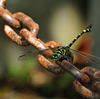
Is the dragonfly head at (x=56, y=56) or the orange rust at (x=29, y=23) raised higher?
the orange rust at (x=29, y=23)

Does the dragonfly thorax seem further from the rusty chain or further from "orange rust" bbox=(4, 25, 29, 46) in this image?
"orange rust" bbox=(4, 25, 29, 46)

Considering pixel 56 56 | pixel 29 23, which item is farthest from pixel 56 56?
pixel 29 23

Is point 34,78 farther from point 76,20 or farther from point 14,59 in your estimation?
point 76,20

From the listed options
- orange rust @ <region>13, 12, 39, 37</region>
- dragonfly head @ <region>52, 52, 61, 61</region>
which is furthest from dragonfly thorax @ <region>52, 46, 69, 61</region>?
orange rust @ <region>13, 12, 39, 37</region>

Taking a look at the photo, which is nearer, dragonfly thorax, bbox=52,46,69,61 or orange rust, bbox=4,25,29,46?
dragonfly thorax, bbox=52,46,69,61

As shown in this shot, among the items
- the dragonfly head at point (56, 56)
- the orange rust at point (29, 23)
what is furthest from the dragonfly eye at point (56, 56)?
the orange rust at point (29, 23)

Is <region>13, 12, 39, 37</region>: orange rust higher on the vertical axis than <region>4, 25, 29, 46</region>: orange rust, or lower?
higher

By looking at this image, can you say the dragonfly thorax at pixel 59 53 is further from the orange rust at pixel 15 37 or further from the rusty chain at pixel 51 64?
the orange rust at pixel 15 37

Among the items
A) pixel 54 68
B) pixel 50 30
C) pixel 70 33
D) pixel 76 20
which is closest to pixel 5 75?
pixel 50 30

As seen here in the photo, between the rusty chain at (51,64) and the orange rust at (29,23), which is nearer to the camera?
the rusty chain at (51,64)
